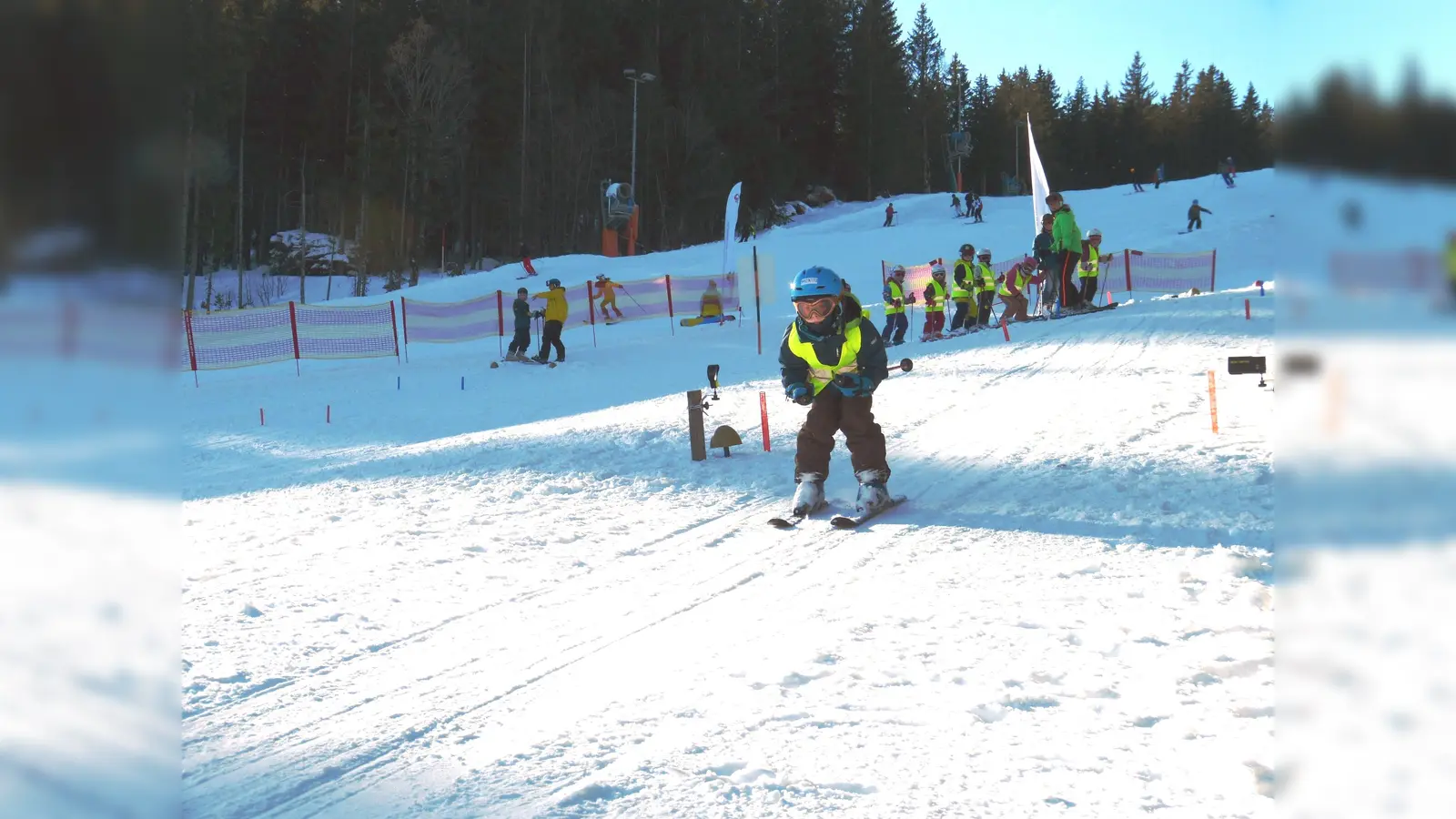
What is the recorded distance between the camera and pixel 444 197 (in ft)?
175

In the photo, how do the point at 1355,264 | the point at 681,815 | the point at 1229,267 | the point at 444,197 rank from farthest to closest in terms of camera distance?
the point at 444,197 → the point at 1229,267 → the point at 681,815 → the point at 1355,264

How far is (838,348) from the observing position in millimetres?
7223

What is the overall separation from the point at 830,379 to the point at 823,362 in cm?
14

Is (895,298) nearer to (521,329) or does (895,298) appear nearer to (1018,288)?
(1018,288)

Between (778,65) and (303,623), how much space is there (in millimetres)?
71537

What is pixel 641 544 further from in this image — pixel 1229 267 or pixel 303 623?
pixel 1229 267

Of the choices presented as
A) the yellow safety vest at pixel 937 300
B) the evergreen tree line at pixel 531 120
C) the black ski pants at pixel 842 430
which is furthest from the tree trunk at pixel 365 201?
the black ski pants at pixel 842 430

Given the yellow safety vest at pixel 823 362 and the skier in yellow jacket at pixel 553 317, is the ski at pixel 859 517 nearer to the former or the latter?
the yellow safety vest at pixel 823 362

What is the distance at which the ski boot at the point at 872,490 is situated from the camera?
7418 millimetres

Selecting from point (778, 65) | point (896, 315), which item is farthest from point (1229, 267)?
point (778, 65)

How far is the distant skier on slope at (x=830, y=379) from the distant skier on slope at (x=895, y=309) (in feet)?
39.0

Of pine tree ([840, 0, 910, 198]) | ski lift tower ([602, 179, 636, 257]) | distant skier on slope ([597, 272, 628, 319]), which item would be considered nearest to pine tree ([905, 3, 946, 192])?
pine tree ([840, 0, 910, 198])

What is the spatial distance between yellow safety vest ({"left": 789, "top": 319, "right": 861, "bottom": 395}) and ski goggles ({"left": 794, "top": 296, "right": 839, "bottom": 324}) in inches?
4.7

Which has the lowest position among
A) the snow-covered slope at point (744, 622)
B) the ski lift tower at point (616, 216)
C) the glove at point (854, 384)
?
the snow-covered slope at point (744, 622)
